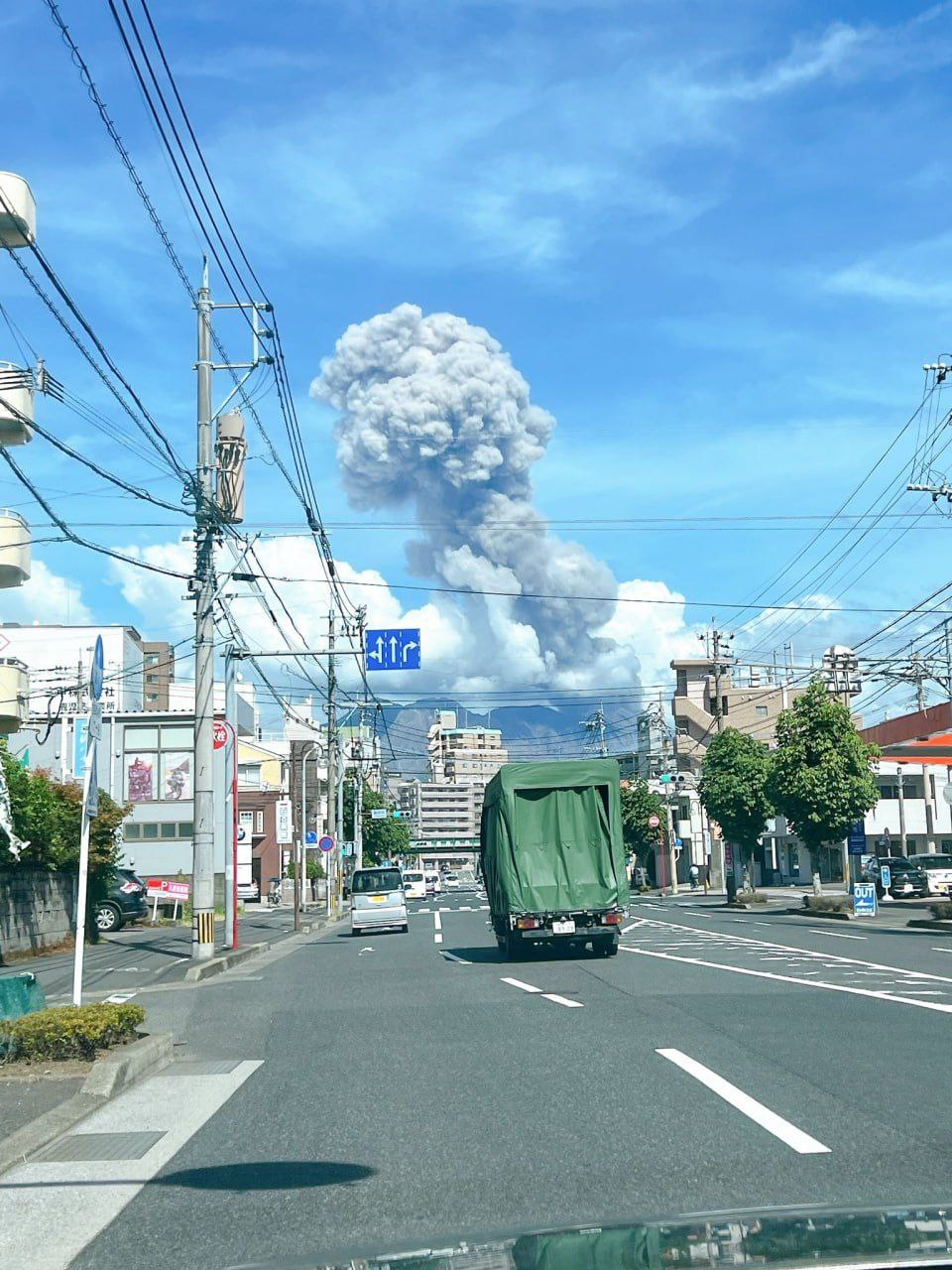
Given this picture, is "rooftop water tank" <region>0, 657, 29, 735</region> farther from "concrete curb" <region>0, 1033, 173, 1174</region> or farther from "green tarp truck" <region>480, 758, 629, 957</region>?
"concrete curb" <region>0, 1033, 173, 1174</region>


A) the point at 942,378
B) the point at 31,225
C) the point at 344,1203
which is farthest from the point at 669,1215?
the point at 942,378

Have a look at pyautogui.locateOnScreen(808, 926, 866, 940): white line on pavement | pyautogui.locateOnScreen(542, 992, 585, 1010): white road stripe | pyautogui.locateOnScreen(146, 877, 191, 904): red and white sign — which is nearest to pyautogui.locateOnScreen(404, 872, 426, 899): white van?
pyautogui.locateOnScreen(146, 877, 191, 904): red and white sign

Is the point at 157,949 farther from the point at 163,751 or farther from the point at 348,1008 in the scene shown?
the point at 163,751

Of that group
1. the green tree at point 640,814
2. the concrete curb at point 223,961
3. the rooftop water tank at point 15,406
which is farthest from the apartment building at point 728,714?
the rooftop water tank at point 15,406

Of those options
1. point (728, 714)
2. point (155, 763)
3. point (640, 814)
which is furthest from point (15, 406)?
point (728, 714)

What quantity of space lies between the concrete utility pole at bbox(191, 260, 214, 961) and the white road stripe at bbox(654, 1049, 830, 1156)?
52.4ft

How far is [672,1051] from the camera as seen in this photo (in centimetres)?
1115

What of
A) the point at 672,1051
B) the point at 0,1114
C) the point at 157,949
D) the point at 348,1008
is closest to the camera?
the point at 0,1114

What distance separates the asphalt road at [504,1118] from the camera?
6262 millimetres

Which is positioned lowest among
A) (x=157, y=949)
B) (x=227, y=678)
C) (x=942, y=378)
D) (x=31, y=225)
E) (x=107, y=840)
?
(x=157, y=949)

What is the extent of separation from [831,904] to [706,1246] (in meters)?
38.7

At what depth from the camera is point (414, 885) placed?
82.1 metres

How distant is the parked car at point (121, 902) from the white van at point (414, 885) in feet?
126

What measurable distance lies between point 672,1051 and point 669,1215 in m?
6.10
